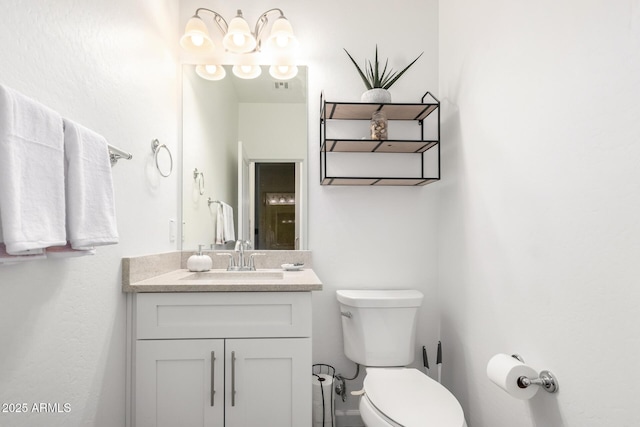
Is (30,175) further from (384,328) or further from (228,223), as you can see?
(384,328)

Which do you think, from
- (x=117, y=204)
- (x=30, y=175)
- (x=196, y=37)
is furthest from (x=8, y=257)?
(x=196, y=37)

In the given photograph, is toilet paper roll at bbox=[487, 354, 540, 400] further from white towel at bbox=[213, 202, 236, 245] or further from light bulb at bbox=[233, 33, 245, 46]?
light bulb at bbox=[233, 33, 245, 46]

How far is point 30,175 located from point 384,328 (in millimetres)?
1555

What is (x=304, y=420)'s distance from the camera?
141 centimetres

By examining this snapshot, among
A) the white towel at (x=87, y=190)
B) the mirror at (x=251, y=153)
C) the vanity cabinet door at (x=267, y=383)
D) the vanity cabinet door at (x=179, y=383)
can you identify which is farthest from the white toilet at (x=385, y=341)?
the white towel at (x=87, y=190)

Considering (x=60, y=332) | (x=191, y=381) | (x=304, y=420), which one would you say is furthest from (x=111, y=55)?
(x=304, y=420)

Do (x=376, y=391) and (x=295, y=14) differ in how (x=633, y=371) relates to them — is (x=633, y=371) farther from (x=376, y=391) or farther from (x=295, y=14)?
(x=295, y=14)

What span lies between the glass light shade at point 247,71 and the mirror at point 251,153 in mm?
28

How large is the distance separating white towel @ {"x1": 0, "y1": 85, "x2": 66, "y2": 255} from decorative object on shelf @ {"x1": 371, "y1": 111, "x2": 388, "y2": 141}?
1388mm

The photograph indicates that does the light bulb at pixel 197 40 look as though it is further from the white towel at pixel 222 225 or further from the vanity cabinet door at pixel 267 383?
the vanity cabinet door at pixel 267 383

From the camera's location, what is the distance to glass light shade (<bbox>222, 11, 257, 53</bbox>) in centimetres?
183

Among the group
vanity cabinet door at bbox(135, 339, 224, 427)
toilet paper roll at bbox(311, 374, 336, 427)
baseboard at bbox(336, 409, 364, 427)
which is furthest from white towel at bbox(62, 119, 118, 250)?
baseboard at bbox(336, 409, 364, 427)

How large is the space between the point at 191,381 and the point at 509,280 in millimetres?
1377

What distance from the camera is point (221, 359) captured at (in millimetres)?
1391
